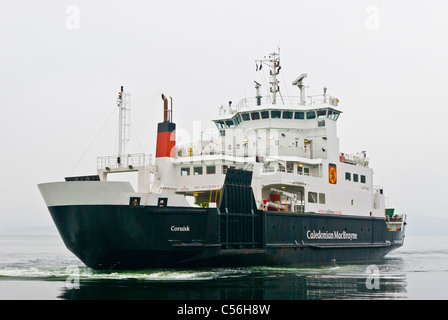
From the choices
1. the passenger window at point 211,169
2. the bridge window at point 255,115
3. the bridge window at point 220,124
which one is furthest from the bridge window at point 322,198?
the bridge window at point 220,124

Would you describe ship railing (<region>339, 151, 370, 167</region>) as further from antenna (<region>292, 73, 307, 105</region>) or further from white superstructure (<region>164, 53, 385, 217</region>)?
antenna (<region>292, 73, 307, 105</region>)

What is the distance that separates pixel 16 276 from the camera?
19.1m

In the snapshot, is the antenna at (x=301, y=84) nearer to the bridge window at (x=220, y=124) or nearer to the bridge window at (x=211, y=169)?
the bridge window at (x=220, y=124)

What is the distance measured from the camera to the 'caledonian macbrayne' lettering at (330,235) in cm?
2425

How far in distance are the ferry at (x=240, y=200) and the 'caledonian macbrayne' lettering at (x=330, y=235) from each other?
44mm

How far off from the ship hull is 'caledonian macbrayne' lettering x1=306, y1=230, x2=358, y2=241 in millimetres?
818

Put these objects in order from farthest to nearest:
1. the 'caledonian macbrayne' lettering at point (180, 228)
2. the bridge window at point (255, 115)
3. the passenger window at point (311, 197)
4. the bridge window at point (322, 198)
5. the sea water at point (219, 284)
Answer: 1. the bridge window at point (255, 115)
2. the bridge window at point (322, 198)
3. the passenger window at point (311, 197)
4. the 'caledonian macbrayne' lettering at point (180, 228)
5. the sea water at point (219, 284)

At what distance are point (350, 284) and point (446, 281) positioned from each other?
411 centimetres

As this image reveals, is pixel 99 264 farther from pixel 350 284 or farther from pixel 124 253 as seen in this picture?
pixel 350 284

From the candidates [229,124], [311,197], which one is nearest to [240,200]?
[311,197]

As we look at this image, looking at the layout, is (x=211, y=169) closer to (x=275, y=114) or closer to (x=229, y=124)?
(x=275, y=114)

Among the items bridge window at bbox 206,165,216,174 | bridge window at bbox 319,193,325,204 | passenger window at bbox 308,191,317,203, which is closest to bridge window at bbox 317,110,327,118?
bridge window at bbox 319,193,325,204

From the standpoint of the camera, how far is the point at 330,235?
25422 millimetres
